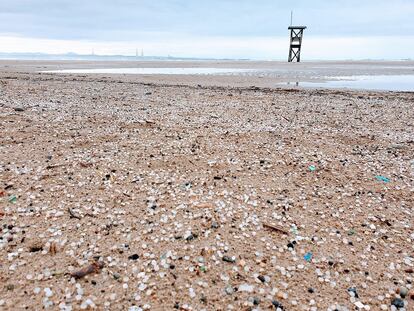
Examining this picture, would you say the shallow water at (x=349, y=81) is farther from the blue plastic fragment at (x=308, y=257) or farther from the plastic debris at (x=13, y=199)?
the plastic debris at (x=13, y=199)

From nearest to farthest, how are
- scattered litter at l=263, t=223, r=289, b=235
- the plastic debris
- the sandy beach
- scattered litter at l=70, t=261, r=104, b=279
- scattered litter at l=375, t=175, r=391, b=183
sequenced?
the sandy beach
scattered litter at l=70, t=261, r=104, b=279
scattered litter at l=263, t=223, r=289, b=235
the plastic debris
scattered litter at l=375, t=175, r=391, b=183

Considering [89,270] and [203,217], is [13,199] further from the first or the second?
[203,217]

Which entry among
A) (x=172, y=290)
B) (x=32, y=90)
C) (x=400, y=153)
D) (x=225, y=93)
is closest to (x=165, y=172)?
(x=172, y=290)

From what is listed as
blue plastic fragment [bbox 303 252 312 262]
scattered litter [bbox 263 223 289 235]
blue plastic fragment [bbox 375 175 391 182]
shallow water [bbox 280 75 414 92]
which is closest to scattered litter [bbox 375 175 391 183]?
blue plastic fragment [bbox 375 175 391 182]

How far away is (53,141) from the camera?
27.5 ft

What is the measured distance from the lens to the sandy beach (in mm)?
3652

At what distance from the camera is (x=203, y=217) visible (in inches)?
198

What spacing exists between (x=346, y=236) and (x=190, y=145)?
15.4 feet

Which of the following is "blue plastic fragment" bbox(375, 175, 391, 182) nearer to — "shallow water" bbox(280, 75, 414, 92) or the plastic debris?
the plastic debris

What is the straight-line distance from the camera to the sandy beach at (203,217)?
144 inches

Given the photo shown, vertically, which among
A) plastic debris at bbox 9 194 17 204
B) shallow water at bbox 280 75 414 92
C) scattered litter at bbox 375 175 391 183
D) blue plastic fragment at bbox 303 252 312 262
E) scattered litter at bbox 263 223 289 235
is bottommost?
blue plastic fragment at bbox 303 252 312 262

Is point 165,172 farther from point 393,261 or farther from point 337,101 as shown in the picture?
point 337,101


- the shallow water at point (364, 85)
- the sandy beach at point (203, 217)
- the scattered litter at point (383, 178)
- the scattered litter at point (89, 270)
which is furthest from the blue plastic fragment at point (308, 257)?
the shallow water at point (364, 85)

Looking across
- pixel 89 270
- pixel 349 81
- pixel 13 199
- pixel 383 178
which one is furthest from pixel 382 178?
pixel 349 81
